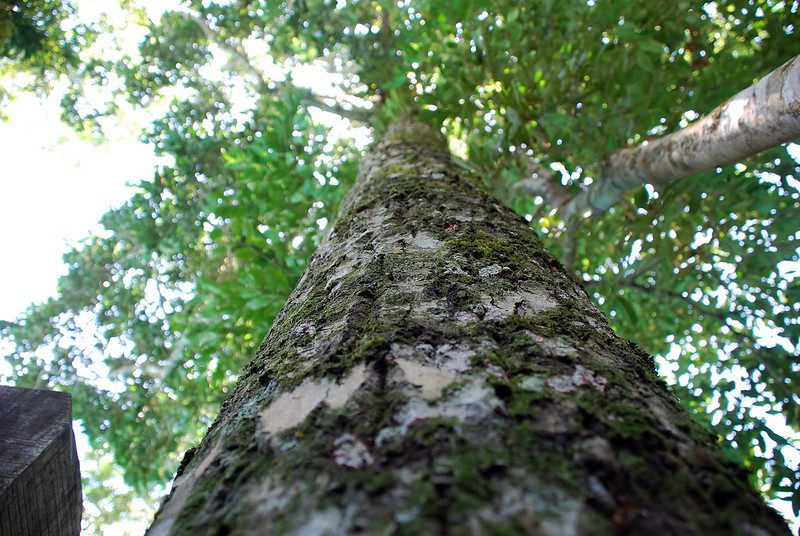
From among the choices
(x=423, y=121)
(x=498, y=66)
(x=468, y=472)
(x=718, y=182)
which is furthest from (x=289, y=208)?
(x=468, y=472)

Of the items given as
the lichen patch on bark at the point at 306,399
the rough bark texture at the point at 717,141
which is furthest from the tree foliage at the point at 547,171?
the lichen patch on bark at the point at 306,399

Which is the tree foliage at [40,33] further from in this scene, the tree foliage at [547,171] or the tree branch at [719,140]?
the tree branch at [719,140]

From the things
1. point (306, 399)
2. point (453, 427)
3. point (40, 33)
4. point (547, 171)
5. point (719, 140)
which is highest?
point (40, 33)

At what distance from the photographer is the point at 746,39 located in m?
3.68

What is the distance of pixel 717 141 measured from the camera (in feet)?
7.52

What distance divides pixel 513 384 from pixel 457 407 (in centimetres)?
10

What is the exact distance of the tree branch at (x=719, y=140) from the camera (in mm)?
1790

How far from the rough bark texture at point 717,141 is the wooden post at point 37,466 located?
2.57 meters

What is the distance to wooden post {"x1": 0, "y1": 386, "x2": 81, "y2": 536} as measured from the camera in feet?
4.08

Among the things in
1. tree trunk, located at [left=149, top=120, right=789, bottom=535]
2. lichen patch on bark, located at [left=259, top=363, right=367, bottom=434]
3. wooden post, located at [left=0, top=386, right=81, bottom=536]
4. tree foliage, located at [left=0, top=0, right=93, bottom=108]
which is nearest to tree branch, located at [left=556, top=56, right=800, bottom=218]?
tree trunk, located at [left=149, top=120, right=789, bottom=535]

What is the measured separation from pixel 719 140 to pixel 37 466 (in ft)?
9.21

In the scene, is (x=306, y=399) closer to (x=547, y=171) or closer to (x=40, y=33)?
A: (x=547, y=171)

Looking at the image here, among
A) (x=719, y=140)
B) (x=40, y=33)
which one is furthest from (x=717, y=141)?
(x=40, y=33)

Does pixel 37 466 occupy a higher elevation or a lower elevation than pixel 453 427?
higher
